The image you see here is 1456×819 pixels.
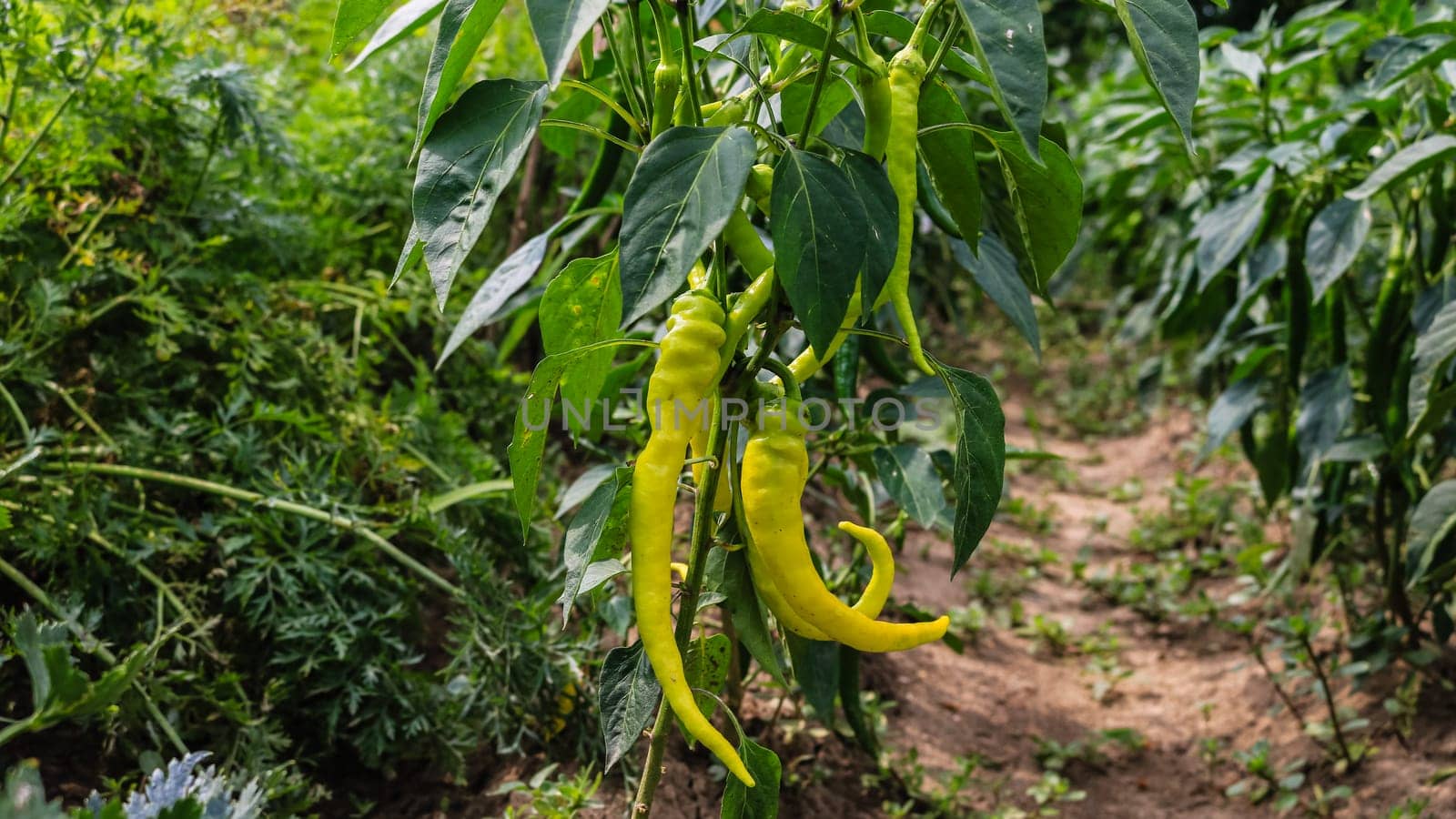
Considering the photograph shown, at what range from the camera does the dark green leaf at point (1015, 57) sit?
62cm

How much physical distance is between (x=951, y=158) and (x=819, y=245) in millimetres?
241

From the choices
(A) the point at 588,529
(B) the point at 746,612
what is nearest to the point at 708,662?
(B) the point at 746,612

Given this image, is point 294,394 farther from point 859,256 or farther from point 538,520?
point 859,256

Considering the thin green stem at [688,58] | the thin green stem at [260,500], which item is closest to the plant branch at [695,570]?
the thin green stem at [688,58]

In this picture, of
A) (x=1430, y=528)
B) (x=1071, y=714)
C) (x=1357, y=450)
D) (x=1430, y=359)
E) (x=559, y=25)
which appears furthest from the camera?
(x=1071, y=714)

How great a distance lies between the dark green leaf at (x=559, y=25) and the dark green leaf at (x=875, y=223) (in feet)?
0.68

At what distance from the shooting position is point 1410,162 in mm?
1367

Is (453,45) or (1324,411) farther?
(1324,411)

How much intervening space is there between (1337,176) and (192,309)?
5.86 feet

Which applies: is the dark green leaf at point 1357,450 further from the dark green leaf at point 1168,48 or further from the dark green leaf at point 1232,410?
the dark green leaf at point 1168,48

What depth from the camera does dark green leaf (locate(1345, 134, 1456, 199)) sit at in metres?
1.35

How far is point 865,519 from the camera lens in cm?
130

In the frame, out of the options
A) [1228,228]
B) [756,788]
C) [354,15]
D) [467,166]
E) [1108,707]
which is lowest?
[1108,707]

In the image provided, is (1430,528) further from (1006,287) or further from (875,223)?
(875,223)
